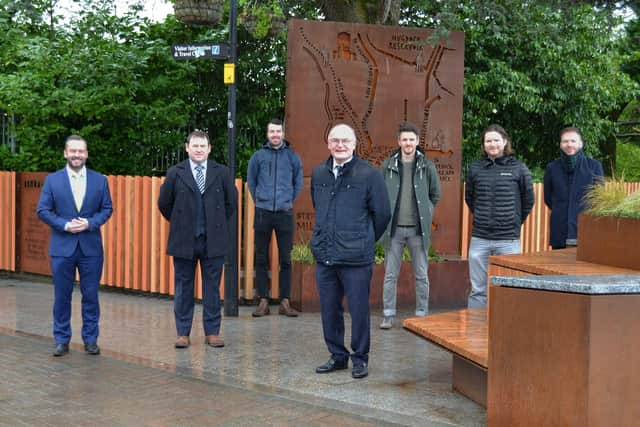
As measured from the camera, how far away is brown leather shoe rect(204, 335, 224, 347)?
7.53 meters

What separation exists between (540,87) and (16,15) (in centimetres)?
938

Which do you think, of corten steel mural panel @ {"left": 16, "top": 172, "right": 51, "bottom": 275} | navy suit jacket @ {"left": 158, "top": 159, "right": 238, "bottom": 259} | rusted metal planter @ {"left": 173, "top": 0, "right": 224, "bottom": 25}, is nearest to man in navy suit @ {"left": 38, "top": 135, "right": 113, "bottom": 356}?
navy suit jacket @ {"left": 158, "top": 159, "right": 238, "bottom": 259}

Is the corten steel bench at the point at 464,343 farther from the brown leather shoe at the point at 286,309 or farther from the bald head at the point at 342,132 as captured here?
the brown leather shoe at the point at 286,309

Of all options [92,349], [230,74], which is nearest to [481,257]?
[230,74]

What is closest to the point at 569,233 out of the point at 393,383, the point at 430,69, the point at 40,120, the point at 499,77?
the point at 393,383

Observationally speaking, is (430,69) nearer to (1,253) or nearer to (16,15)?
(1,253)

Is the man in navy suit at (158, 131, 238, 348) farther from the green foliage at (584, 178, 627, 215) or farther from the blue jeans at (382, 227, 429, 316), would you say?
the green foliage at (584, 178, 627, 215)

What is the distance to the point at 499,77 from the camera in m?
15.1

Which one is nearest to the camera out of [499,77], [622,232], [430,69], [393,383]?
[622,232]

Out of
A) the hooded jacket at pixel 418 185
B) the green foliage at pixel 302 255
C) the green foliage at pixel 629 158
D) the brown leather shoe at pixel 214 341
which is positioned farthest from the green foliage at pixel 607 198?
the green foliage at pixel 629 158

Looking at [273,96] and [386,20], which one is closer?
[386,20]

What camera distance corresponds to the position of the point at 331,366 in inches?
260

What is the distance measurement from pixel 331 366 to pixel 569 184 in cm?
290

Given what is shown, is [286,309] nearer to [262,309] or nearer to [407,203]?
[262,309]
